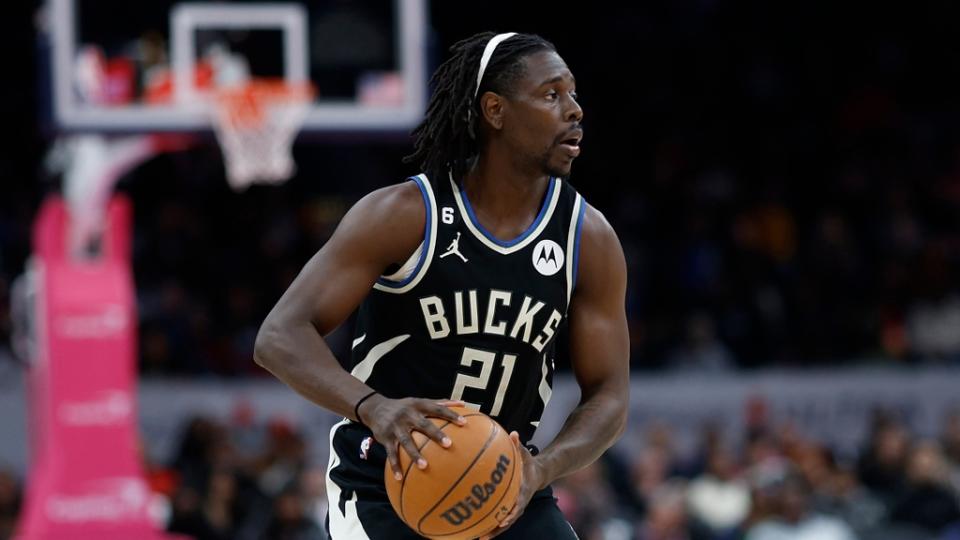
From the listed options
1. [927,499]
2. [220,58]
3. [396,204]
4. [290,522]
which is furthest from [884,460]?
[396,204]

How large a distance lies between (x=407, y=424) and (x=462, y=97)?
98 centimetres

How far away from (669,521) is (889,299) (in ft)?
19.2


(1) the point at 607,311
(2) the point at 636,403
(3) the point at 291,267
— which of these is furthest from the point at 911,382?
(1) the point at 607,311

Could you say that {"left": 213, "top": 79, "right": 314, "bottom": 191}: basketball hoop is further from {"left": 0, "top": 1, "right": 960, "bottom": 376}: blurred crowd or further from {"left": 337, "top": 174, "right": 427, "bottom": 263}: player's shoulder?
{"left": 337, "top": 174, "right": 427, "bottom": 263}: player's shoulder

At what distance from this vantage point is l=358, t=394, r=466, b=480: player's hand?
3.76 metres

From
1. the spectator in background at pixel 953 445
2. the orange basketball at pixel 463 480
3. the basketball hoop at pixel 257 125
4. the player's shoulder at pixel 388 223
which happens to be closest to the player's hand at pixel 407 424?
the orange basketball at pixel 463 480

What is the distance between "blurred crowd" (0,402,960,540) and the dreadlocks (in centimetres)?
581

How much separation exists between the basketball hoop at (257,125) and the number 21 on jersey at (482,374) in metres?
6.17

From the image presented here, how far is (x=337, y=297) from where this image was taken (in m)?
4.05

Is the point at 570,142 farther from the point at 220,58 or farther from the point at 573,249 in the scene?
the point at 220,58

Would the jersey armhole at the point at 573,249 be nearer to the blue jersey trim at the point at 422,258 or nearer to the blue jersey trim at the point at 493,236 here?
the blue jersey trim at the point at 493,236

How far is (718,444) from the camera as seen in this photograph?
12609 mm

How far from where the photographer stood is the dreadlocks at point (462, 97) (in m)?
4.19

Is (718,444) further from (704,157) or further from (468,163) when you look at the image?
(468,163)
